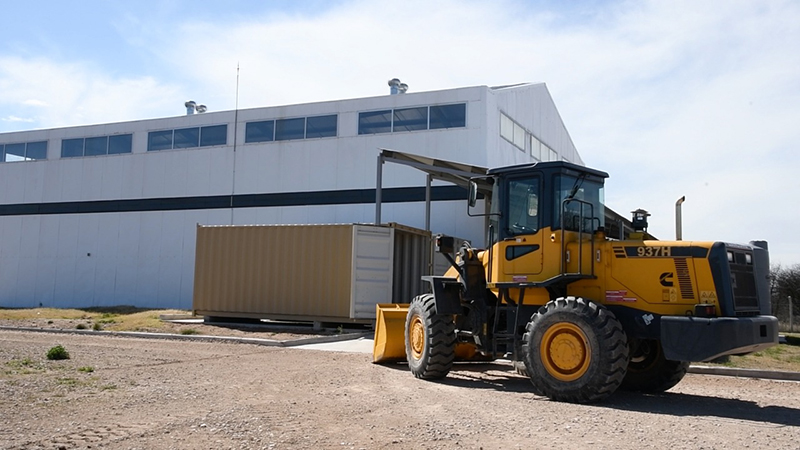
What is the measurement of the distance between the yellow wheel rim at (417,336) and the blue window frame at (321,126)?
664 inches

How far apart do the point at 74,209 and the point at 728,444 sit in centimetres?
3091

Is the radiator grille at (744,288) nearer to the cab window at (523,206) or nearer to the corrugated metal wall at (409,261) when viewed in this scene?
the cab window at (523,206)

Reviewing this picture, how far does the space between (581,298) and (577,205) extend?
1.42 metres

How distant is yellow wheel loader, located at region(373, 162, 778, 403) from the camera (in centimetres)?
848

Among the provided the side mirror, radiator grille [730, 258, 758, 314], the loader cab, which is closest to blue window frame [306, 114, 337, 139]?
the loader cab

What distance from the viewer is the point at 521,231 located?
32.4 ft

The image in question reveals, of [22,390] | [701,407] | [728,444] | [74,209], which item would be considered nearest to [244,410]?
[22,390]

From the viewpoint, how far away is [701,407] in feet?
28.5

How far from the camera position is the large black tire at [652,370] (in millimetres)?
9797

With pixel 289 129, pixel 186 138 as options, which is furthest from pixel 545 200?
pixel 186 138

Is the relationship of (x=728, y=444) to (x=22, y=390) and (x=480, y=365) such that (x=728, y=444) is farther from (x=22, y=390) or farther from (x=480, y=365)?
(x=22, y=390)

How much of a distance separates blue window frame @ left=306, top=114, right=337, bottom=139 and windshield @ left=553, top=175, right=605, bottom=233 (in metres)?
18.3

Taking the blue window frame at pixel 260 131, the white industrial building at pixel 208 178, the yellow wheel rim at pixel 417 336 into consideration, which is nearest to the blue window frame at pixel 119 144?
the white industrial building at pixel 208 178

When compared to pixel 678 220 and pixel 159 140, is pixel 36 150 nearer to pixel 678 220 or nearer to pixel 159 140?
pixel 159 140
